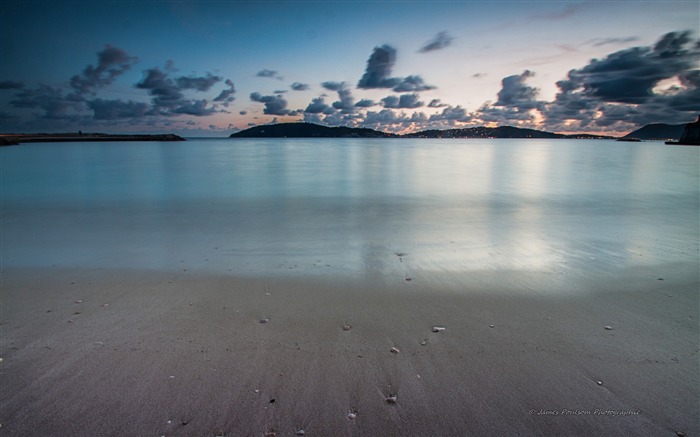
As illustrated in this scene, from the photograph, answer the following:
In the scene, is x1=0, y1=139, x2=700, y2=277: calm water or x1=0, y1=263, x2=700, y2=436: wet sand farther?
x1=0, y1=139, x2=700, y2=277: calm water

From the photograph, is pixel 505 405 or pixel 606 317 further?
pixel 606 317

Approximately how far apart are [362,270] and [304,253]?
1524 mm

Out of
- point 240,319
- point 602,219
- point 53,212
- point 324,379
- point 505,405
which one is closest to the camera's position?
Answer: point 505,405

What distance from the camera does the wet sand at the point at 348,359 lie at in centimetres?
261

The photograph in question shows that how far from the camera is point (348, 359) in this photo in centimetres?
325

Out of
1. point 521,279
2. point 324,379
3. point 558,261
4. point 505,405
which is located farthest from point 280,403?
point 558,261

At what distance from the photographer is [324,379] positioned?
299 cm

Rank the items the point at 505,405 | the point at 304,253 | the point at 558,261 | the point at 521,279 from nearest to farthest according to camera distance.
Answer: the point at 505,405
the point at 521,279
the point at 558,261
the point at 304,253

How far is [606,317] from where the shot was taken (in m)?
4.08

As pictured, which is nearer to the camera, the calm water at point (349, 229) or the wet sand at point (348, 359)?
the wet sand at point (348, 359)

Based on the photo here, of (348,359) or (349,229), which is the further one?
(349,229)

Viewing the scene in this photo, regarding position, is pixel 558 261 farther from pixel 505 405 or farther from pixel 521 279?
pixel 505 405

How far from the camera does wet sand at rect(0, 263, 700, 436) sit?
2.61 metres

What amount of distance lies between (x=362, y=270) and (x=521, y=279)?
2.37 meters
